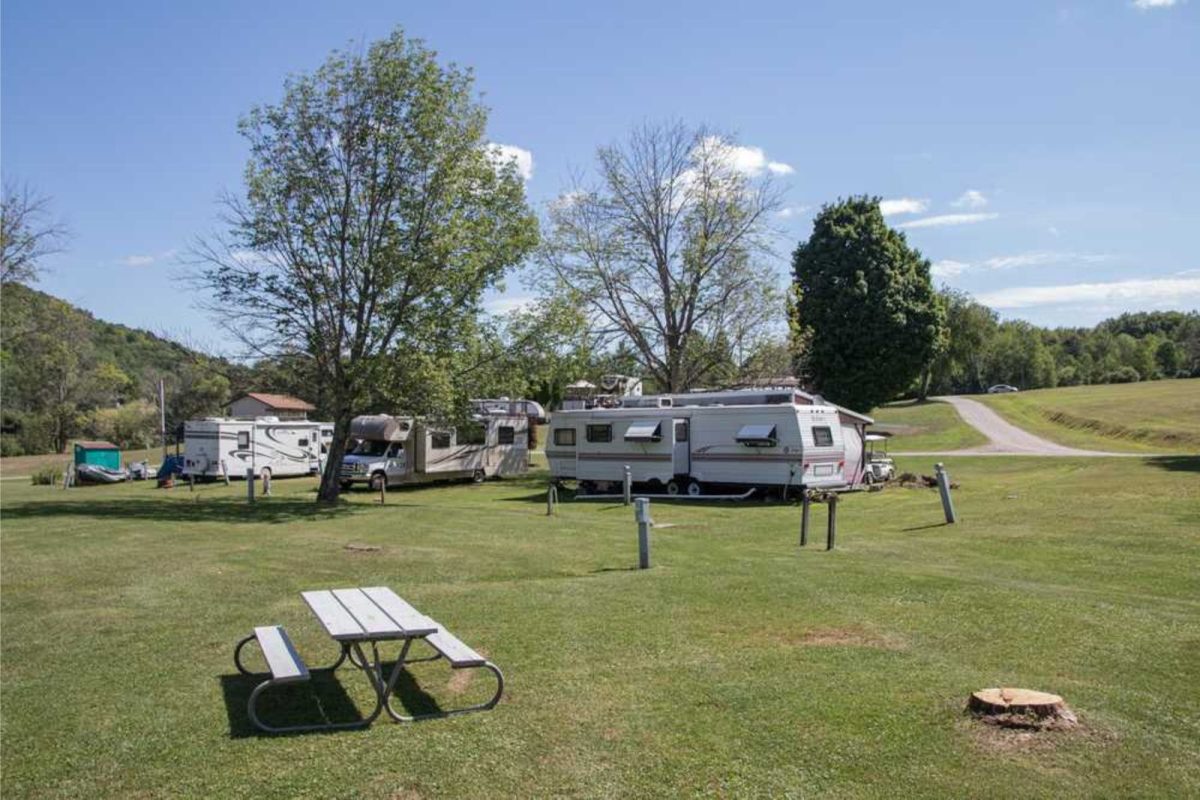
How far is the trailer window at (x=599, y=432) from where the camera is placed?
25891mm

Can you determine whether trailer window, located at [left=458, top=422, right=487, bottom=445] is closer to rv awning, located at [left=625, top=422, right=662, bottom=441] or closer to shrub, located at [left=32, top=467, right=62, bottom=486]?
rv awning, located at [left=625, top=422, right=662, bottom=441]

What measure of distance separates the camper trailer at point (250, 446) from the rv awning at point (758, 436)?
1874 centimetres

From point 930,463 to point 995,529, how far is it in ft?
65.2

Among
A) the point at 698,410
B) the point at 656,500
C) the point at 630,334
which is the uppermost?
the point at 630,334

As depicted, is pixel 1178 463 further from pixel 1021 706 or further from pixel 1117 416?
pixel 1117 416

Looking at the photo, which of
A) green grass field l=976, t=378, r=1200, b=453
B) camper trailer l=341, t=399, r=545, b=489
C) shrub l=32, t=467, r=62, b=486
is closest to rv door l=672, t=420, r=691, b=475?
camper trailer l=341, t=399, r=545, b=489

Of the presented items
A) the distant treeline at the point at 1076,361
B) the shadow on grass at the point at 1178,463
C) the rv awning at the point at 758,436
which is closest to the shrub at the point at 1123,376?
the distant treeline at the point at 1076,361

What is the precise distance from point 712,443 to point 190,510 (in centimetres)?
1306

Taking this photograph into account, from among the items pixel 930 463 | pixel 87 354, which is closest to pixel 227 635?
pixel 930 463

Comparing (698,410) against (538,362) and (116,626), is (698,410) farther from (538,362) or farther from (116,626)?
(116,626)

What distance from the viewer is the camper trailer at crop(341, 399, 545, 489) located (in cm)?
2992

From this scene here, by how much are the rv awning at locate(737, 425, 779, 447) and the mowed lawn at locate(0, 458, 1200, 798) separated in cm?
843

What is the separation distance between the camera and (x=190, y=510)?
69.7ft

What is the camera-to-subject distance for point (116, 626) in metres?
8.05
